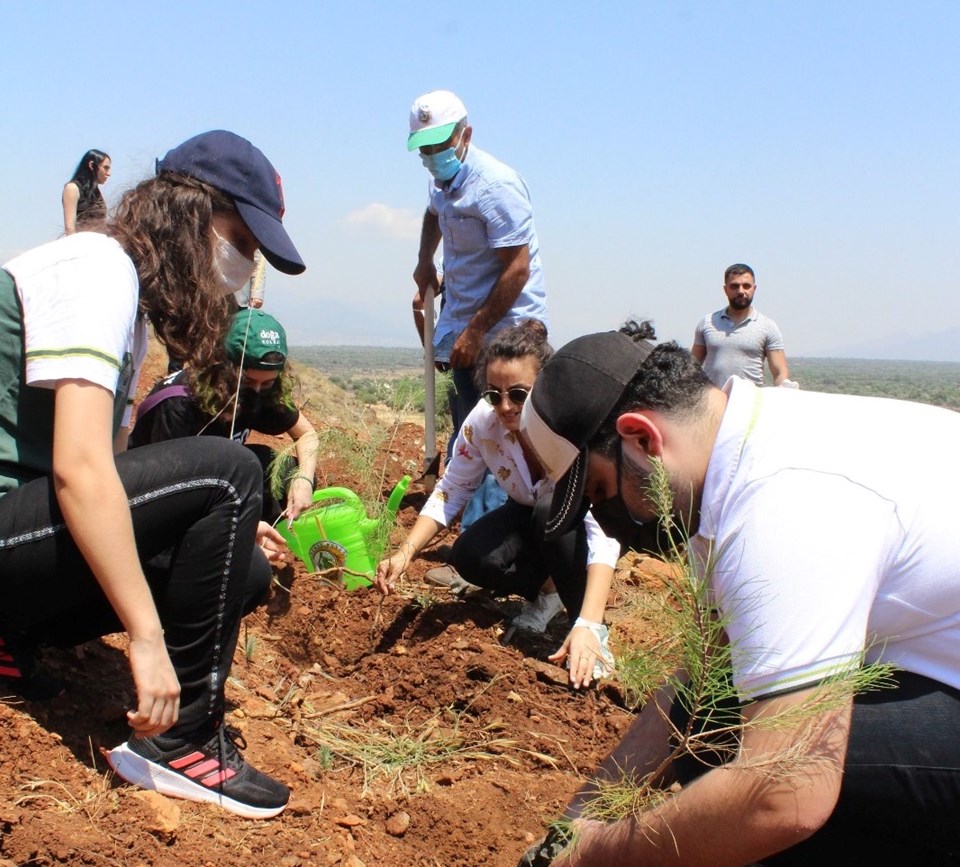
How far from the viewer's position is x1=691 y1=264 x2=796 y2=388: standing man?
7137 mm

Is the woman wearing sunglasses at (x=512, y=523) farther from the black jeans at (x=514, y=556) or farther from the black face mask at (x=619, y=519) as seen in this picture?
the black face mask at (x=619, y=519)

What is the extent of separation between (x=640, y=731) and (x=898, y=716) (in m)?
0.58

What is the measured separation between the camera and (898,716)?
164 cm

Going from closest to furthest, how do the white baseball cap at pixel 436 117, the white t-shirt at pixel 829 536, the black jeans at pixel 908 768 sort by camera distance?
the white t-shirt at pixel 829 536, the black jeans at pixel 908 768, the white baseball cap at pixel 436 117

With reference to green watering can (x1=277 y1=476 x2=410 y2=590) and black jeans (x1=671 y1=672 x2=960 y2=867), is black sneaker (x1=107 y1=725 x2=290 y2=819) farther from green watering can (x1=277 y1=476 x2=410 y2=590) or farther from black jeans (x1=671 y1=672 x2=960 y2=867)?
green watering can (x1=277 y1=476 x2=410 y2=590)

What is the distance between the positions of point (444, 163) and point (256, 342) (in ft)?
5.34

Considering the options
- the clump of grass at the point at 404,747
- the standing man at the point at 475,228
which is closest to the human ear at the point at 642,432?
the clump of grass at the point at 404,747

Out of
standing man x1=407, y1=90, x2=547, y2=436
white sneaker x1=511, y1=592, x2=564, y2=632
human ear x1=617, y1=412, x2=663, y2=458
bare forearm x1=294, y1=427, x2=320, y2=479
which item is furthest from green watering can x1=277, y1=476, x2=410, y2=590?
human ear x1=617, y1=412, x2=663, y2=458

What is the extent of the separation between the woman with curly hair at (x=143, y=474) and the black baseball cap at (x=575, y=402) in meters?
0.72

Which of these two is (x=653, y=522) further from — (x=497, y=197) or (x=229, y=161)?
Answer: (x=497, y=197)

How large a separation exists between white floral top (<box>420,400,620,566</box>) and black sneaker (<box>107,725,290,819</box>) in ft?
4.82

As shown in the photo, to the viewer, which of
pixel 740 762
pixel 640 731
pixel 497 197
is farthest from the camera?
pixel 497 197

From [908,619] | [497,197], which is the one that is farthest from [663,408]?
[497,197]

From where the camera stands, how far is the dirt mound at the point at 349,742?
2.01 metres
